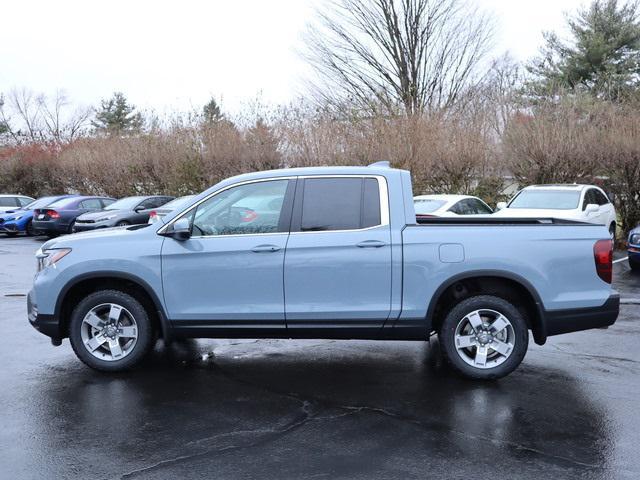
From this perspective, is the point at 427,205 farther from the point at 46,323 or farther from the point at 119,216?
the point at 46,323

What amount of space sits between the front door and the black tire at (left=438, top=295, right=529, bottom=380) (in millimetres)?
1448

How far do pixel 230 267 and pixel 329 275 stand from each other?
86cm

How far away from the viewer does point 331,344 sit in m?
7.26

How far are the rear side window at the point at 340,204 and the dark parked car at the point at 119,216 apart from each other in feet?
44.7

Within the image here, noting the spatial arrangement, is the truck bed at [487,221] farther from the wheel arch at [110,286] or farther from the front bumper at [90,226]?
the front bumper at [90,226]

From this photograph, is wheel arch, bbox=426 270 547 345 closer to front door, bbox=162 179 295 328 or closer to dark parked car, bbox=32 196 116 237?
front door, bbox=162 179 295 328

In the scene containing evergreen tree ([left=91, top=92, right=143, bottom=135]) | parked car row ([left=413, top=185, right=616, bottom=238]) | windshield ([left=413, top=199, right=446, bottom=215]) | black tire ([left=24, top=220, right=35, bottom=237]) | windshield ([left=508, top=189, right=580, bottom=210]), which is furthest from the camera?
evergreen tree ([left=91, top=92, right=143, bottom=135])

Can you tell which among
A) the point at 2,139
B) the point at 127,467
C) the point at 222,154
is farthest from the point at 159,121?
the point at 127,467

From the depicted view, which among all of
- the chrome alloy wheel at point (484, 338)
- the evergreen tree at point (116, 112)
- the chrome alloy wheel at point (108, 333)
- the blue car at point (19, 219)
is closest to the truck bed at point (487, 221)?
the chrome alloy wheel at point (484, 338)

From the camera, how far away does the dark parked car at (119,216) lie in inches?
739

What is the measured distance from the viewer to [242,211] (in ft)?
19.6

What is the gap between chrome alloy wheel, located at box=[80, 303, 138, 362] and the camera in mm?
6062

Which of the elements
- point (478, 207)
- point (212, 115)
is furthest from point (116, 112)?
point (478, 207)

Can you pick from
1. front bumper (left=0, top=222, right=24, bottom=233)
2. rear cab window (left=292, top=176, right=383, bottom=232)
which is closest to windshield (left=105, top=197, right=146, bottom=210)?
front bumper (left=0, top=222, right=24, bottom=233)
